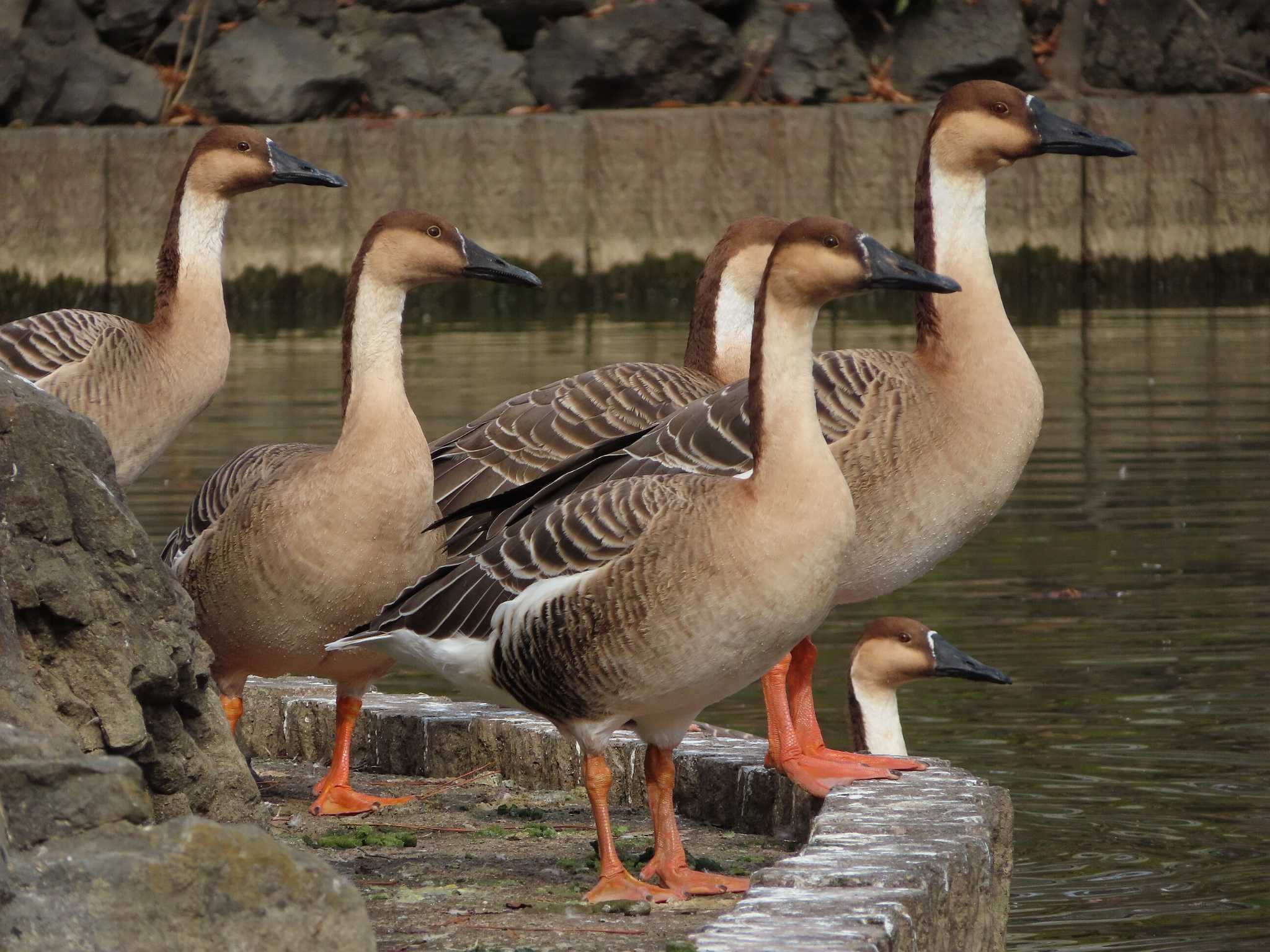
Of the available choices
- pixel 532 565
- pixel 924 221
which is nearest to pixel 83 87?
pixel 924 221

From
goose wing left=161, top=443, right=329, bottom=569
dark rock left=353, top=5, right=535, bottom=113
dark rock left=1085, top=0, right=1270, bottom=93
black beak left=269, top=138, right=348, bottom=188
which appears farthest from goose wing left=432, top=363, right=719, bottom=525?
dark rock left=1085, top=0, right=1270, bottom=93

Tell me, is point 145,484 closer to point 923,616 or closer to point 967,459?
point 923,616

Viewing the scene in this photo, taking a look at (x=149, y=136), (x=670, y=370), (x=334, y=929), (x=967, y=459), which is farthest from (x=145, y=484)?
(x=334, y=929)

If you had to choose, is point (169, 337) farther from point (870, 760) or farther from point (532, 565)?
point (870, 760)

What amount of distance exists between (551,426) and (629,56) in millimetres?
13765

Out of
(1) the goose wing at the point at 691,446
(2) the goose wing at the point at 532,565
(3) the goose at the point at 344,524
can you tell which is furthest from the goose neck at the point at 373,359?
(2) the goose wing at the point at 532,565

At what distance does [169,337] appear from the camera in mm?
8414

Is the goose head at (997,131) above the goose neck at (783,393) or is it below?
above

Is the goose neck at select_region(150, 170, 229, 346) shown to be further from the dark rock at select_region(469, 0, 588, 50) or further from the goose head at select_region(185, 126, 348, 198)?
the dark rock at select_region(469, 0, 588, 50)

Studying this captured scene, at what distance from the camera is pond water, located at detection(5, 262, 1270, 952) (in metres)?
7.00

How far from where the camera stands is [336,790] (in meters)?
6.87

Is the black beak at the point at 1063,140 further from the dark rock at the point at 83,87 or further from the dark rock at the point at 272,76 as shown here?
the dark rock at the point at 83,87

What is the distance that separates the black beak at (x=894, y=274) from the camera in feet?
18.2

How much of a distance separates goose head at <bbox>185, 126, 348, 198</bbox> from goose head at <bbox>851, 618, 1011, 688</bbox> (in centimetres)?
281
